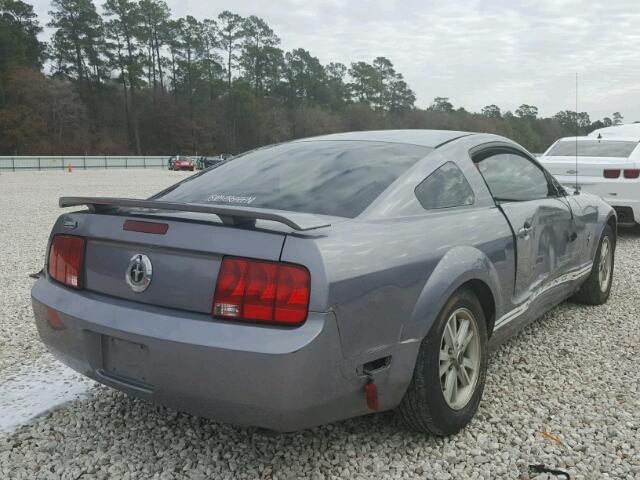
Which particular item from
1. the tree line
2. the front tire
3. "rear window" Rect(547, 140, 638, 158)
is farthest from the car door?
the tree line

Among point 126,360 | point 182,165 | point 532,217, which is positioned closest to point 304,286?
point 126,360

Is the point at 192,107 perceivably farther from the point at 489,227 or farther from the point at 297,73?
the point at 489,227

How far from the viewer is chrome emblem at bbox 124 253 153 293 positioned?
237cm

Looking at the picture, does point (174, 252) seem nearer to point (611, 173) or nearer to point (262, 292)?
point (262, 292)

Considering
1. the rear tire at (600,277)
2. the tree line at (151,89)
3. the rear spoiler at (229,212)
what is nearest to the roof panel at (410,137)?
the rear spoiler at (229,212)

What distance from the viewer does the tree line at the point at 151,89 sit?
64.5m

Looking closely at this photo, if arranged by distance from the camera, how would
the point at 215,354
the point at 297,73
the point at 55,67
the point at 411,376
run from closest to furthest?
the point at 215,354 < the point at 411,376 < the point at 55,67 < the point at 297,73

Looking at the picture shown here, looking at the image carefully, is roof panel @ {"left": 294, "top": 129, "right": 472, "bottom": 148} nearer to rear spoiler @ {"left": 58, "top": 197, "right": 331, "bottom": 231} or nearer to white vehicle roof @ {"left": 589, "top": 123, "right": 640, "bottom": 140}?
rear spoiler @ {"left": 58, "top": 197, "right": 331, "bottom": 231}

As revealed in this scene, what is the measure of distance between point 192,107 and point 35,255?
7849 centimetres

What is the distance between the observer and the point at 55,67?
74062 mm

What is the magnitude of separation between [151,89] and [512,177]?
84.9m

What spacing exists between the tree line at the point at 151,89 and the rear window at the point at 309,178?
61309 mm

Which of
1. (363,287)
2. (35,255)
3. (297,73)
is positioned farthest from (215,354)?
(297,73)

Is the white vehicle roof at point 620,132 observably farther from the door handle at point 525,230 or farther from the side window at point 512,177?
the door handle at point 525,230
